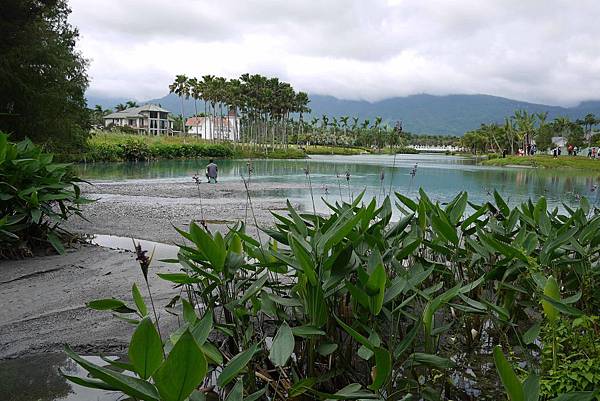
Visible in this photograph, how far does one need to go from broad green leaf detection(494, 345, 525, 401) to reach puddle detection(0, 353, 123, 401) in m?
2.07

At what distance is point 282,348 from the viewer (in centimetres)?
178

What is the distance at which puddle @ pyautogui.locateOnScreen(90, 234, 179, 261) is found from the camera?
22.6 ft

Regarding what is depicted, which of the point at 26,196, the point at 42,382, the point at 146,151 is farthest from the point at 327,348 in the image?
the point at 146,151

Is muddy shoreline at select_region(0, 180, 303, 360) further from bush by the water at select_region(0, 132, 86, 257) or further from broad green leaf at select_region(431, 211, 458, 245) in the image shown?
broad green leaf at select_region(431, 211, 458, 245)

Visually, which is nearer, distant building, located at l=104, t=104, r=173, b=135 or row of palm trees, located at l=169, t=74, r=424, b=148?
row of palm trees, located at l=169, t=74, r=424, b=148

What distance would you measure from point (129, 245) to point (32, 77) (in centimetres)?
846

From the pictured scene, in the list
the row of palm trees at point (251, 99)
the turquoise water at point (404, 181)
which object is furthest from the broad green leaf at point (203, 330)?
the row of palm trees at point (251, 99)

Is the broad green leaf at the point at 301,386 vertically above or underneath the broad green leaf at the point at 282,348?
underneath

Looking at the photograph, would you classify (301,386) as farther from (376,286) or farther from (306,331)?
(376,286)

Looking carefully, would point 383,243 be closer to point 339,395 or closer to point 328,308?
point 328,308

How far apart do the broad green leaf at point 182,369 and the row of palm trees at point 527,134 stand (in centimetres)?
7180

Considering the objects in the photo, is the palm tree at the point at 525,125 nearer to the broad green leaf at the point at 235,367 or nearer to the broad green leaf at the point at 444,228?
the broad green leaf at the point at 444,228

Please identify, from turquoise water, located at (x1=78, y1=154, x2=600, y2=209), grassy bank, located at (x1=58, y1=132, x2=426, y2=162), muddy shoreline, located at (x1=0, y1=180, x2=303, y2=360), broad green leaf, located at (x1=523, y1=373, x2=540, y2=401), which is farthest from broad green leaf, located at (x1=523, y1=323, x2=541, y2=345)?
grassy bank, located at (x1=58, y1=132, x2=426, y2=162)

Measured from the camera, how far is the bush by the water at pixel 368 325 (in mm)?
1479
